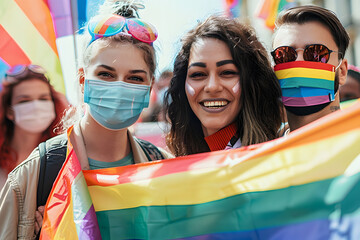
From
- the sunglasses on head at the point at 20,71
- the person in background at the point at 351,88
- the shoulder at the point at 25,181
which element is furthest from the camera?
the person in background at the point at 351,88

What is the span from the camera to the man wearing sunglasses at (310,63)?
259 centimetres

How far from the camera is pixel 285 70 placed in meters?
2.71

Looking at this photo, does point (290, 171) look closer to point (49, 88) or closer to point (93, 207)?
point (93, 207)

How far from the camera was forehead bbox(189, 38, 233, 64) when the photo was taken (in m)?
2.69

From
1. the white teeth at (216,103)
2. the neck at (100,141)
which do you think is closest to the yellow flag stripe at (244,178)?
the neck at (100,141)

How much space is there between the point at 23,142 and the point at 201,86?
7.35 feet

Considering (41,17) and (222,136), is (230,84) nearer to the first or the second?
(222,136)

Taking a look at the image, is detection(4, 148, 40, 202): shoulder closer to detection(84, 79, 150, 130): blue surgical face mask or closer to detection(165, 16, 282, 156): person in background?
detection(84, 79, 150, 130): blue surgical face mask

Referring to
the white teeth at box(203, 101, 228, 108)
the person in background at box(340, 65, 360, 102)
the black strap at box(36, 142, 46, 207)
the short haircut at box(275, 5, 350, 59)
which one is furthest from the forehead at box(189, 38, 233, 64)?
the person in background at box(340, 65, 360, 102)

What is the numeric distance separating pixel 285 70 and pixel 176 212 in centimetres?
128

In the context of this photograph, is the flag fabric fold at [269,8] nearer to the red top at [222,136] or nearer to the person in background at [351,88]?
the person in background at [351,88]

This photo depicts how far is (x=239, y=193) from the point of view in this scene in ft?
6.86

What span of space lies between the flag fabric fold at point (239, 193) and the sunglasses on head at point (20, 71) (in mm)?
1555

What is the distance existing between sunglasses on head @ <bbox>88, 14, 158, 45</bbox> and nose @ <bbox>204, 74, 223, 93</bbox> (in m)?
0.63
